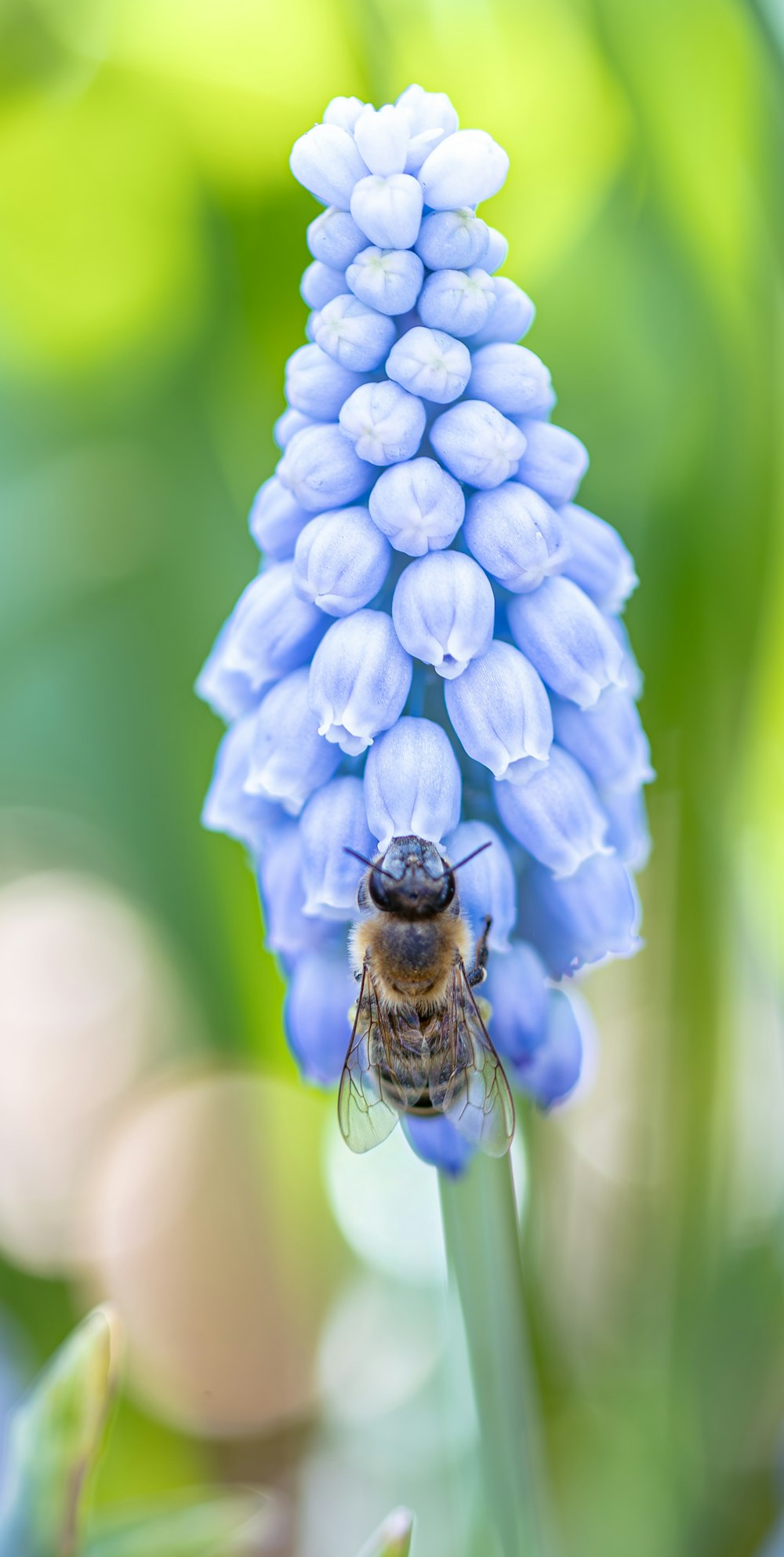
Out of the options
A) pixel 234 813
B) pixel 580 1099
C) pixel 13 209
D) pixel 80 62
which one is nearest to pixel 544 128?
pixel 80 62

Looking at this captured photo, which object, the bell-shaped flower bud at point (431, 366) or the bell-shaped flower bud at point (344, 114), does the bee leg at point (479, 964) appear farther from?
the bell-shaped flower bud at point (344, 114)

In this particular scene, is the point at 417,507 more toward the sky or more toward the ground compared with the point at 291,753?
more toward the sky

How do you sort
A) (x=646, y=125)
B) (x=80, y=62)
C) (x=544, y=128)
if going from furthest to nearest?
1. (x=80, y=62)
2. (x=544, y=128)
3. (x=646, y=125)

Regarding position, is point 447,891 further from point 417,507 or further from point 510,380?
point 510,380

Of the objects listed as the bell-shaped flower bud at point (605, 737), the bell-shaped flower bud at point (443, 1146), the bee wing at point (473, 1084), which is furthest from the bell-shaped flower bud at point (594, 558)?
the bell-shaped flower bud at point (443, 1146)

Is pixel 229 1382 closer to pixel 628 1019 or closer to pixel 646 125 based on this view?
pixel 628 1019

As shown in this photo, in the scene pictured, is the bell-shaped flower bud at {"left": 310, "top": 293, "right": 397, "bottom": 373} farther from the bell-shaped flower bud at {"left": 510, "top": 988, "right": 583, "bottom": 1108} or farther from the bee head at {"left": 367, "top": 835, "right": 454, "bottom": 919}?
the bell-shaped flower bud at {"left": 510, "top": 988, "right": 583, "bottom": 1108}

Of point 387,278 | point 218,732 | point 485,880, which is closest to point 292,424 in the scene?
point 387,278
